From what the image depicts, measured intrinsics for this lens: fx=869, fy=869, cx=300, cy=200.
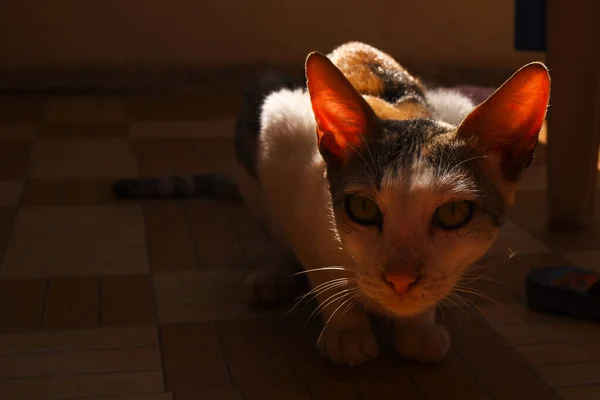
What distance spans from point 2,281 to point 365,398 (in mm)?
939

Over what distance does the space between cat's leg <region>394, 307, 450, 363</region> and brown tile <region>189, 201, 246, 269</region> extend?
570 millimetres

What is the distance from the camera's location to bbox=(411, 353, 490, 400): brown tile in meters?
1.63

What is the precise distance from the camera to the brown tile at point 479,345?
1.74 meters

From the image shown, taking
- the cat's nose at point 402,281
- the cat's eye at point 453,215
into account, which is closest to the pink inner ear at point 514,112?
the cat's eye at point 453,215

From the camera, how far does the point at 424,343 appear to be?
5.61 feet

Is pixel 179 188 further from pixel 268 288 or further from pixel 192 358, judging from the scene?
pixel 192 358

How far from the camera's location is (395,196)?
1.41 metres

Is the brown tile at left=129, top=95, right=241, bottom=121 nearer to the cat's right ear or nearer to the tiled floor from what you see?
the tiled floor

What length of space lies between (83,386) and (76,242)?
754 millimetres

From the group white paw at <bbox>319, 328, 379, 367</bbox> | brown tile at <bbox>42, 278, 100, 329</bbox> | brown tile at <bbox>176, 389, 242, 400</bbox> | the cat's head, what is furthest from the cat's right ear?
brown tile at <bbox>42, 278, 100, 329</bbox>

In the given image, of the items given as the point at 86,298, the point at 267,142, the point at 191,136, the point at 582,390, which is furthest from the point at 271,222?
the point at 191,136

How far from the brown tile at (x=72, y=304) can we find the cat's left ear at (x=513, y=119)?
911 mm

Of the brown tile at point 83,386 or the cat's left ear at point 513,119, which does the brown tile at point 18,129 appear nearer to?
the brown tile at point 83,386

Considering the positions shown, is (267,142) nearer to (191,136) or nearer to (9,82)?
(191,136)
